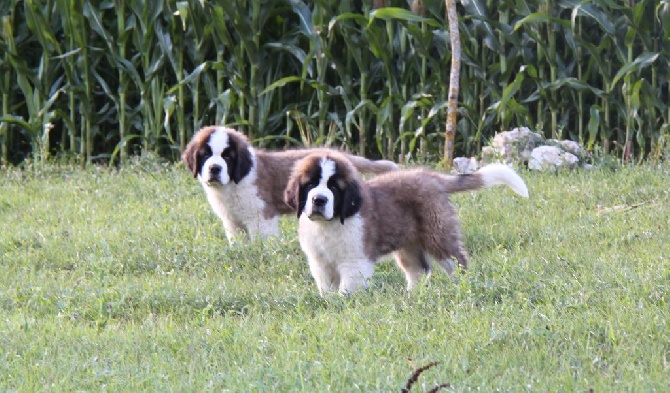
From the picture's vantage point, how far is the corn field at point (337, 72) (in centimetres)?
1316

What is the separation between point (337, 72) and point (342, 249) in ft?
21.6

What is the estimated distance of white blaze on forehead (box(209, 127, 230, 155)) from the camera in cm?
955

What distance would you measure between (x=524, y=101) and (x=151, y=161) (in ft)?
13.4

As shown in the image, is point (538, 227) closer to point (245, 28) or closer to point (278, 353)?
point (278, 353)

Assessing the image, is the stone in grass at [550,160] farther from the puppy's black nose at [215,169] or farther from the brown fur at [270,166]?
the puppy's black nose at [215,169]

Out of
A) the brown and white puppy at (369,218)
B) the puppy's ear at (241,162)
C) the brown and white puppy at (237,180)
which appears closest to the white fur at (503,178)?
the brown and white puppy at (369,218)

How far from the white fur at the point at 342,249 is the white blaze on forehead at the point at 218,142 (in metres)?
1.82

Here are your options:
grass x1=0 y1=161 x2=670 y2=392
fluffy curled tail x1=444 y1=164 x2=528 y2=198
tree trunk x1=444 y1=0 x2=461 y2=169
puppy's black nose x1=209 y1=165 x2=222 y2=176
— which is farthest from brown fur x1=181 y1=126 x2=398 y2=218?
tree trunk x1=444 y1=0 x2=461 y2=169

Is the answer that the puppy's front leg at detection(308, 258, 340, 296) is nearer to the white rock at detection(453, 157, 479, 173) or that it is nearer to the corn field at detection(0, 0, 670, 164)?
the white rock at detection(453, 157, 479, 173)

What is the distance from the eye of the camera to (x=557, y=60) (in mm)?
13484

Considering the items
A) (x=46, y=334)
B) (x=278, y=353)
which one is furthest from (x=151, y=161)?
(x=278, y=353)

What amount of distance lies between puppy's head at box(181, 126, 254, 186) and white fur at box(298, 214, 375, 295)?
1.75 meters

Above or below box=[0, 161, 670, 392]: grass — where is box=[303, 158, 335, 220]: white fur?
above

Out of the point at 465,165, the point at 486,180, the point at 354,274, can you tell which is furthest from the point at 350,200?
the point at 465,165
